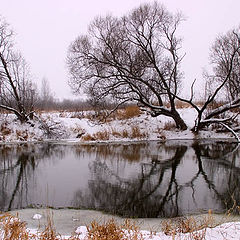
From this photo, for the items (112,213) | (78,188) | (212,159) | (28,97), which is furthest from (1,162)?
(28,97)

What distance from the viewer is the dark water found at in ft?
20.4

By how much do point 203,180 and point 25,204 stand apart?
19.4 ft

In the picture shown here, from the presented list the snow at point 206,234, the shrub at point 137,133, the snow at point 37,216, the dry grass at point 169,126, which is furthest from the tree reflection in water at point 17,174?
the dry grass at point 169,126

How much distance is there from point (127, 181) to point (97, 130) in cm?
1211

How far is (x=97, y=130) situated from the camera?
20172 millimetres

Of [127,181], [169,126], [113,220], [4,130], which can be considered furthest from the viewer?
[169,126]

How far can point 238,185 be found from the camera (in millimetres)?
7520

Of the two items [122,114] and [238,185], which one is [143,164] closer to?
[238,185]

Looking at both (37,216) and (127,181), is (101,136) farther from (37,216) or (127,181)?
(37,216)

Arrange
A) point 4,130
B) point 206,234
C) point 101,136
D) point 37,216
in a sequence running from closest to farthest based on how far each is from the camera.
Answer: point 206,234 → point 37,216 → point 101,136 → point 4,130

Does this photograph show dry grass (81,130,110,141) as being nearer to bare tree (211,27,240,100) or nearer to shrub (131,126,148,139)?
shrub (131,126,148,139)

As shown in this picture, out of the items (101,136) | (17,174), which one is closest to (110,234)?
(17,174)

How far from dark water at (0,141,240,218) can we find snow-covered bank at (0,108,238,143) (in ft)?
19.0

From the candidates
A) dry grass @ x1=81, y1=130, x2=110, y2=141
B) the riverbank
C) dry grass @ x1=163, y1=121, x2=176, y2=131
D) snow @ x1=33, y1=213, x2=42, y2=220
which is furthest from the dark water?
dry grass @ x1=163, y1=121, x2=176, y2=131
